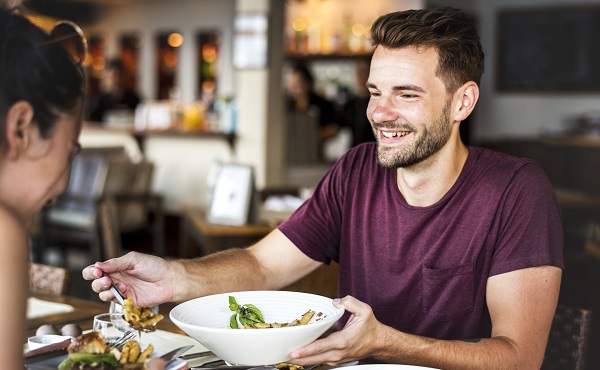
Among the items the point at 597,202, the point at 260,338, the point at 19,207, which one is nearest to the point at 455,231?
the point at 260,338

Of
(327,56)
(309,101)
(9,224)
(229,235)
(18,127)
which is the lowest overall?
(229,235)

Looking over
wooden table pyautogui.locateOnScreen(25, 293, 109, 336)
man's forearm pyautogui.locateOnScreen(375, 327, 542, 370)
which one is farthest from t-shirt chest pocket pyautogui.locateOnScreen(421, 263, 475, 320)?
wooden table pyautogui.locateOnScreen(25, 293, 109, 336)

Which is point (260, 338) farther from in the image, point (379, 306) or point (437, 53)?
point (437, 53)

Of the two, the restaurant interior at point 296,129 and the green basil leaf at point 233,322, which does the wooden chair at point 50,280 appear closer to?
the green basil leaf at point 233,322

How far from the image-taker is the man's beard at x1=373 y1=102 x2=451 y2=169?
1.92 metres

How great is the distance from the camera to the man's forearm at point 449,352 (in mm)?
1546

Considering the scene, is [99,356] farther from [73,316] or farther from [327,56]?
[327,56]

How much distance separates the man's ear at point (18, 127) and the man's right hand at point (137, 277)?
73 cm

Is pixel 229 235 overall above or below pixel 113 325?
below

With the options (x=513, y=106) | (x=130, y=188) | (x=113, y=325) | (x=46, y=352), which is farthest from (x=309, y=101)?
(x=46, y=352)

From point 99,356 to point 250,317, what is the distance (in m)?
0.45

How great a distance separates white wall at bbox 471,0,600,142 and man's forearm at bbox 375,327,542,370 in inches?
317

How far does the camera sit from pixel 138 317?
148cm

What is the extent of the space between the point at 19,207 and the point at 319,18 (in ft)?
28.7
